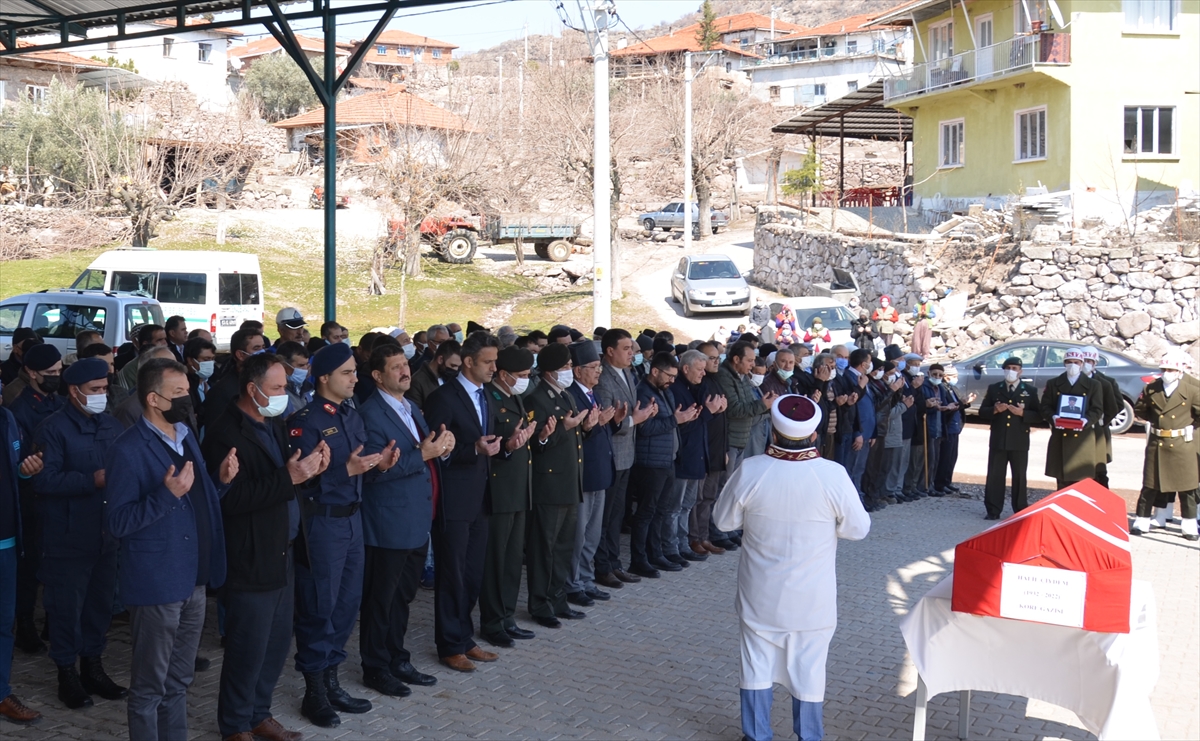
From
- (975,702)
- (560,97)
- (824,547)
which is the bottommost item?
(975,702)

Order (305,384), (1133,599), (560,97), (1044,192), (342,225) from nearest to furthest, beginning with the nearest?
(1133,599), (305,384), (1044,192), (560,97), (342,225)

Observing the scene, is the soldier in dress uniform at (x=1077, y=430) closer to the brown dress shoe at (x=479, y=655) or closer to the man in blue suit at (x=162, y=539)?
the brown dress shoe at (x=479, y=655)

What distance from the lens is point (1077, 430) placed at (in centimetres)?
1228

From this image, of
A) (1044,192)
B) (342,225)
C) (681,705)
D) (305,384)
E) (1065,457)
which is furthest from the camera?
(342,225)

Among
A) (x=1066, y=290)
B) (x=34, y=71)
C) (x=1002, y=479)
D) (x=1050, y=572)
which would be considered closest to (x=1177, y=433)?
(x=1002, y=479)

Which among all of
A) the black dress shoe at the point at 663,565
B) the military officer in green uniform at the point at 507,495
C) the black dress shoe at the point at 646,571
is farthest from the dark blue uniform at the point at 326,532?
the black dress shoe at the point at 663,565

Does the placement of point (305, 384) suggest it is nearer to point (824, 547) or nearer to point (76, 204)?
point (824, 547)

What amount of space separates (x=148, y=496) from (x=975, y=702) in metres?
5.06

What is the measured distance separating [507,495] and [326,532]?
5.52 ft

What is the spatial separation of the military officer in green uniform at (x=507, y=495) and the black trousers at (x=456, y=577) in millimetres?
177

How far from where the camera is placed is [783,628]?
599 centimetres

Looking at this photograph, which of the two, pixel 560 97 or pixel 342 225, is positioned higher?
pixel 560 97

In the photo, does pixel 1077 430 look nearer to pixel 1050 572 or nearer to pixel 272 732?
pixel 1050 572

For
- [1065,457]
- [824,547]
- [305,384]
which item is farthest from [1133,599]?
[1065,457]
